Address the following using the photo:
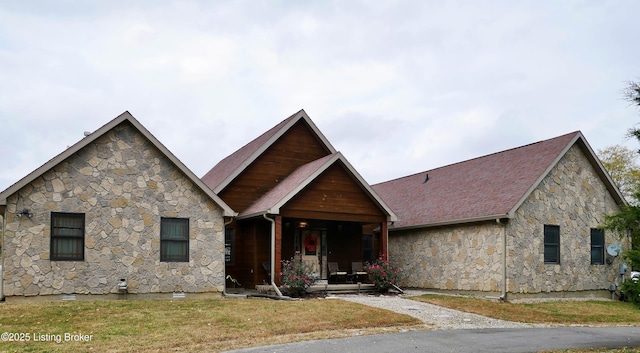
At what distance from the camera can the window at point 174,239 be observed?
18.5m

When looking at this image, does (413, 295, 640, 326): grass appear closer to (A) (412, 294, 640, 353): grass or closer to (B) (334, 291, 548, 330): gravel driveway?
(A) (412, 294, 640, 353): grass

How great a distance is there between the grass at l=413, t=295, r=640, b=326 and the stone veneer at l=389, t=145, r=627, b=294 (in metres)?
1.08

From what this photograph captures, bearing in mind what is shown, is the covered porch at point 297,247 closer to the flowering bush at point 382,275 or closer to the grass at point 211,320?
the flowering bush at point 382,275

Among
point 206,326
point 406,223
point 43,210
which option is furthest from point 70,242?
point 406,223

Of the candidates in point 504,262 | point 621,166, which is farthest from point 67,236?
point 621,166

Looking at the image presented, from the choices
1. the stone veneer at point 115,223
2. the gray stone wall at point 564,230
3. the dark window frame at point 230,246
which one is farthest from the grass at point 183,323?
the gray stone wall at point 564,230

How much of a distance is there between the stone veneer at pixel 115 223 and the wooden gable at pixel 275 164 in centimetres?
394

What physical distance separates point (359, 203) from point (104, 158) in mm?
8879

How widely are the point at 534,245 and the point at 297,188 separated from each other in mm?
8298

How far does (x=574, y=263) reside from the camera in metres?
22.6

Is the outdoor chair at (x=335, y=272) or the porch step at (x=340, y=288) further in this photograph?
the outdoor chair at (x=335, y=272)

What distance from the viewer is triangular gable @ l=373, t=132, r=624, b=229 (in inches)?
845

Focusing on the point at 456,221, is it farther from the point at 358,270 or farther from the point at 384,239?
the point at 358,270

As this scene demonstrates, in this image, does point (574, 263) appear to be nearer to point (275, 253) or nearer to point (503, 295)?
point (503, 295)
